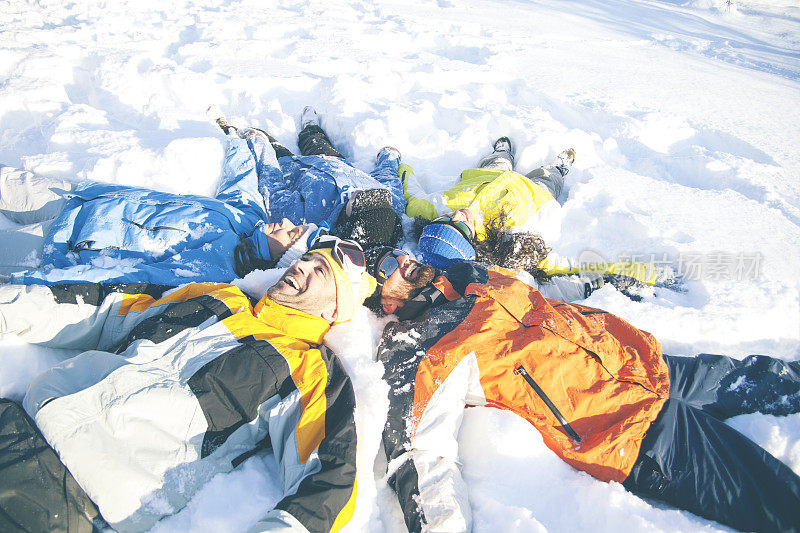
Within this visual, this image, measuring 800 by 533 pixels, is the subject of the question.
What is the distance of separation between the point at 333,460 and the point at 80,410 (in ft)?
2.92

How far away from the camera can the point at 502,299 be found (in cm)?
200

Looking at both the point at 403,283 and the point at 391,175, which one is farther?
the point at 391,175

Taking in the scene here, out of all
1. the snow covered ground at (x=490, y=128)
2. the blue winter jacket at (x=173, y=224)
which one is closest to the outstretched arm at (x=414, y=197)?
the blue winter jacket at (x=173, y=224)

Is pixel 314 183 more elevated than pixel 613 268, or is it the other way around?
pixel 314 183

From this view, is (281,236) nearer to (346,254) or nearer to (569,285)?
(346,254)

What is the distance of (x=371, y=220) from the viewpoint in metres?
2.65

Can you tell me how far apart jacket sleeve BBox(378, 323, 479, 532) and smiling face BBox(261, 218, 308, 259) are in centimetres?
101

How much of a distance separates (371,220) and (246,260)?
0.83 meters

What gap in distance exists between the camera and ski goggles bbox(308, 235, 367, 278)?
2.06 meters

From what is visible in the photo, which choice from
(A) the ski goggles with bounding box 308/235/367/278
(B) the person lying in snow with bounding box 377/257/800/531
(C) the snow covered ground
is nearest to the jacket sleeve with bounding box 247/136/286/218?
(C) the snow covered ground

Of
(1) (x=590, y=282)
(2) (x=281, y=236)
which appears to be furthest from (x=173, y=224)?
(1) (x=590, y=282)

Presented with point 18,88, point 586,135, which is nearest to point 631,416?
point 586,135

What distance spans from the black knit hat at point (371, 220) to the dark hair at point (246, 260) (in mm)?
531

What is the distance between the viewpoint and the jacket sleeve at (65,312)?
1.80m
